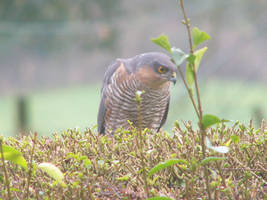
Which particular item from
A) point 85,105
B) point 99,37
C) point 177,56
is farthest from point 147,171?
point 85,105

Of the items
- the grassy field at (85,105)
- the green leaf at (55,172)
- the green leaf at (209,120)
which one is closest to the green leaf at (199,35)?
the green leaf at (209,120)

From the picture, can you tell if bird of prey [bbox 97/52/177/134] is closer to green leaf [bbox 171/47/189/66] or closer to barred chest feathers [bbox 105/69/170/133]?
barred chest feathers [bbox 105/69/170/133]

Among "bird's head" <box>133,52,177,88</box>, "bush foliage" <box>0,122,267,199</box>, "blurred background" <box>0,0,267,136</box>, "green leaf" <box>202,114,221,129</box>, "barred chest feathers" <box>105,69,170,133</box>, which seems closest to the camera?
"green leaf" <box>202,114,221,129</box>

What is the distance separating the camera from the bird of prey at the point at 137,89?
3152 mm

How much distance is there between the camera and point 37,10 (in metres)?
6.96

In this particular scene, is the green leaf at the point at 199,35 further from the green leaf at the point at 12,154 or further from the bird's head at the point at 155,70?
the bird's head at the point at 155,70

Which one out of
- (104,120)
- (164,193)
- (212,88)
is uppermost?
(212,88)

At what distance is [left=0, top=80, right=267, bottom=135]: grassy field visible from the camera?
5.90 meters

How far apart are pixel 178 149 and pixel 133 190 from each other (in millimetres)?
272

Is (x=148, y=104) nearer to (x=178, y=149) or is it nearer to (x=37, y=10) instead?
(x=178, y=149)

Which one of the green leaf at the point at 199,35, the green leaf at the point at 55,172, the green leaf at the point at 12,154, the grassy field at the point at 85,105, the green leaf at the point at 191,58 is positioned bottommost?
the green leaf at the point at 55,172

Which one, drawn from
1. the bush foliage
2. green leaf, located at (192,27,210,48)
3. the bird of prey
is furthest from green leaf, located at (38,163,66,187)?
the bird of prey

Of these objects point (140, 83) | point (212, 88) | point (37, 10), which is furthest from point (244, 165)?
point (37, 10)

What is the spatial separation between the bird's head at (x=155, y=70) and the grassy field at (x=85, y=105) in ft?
7.38
